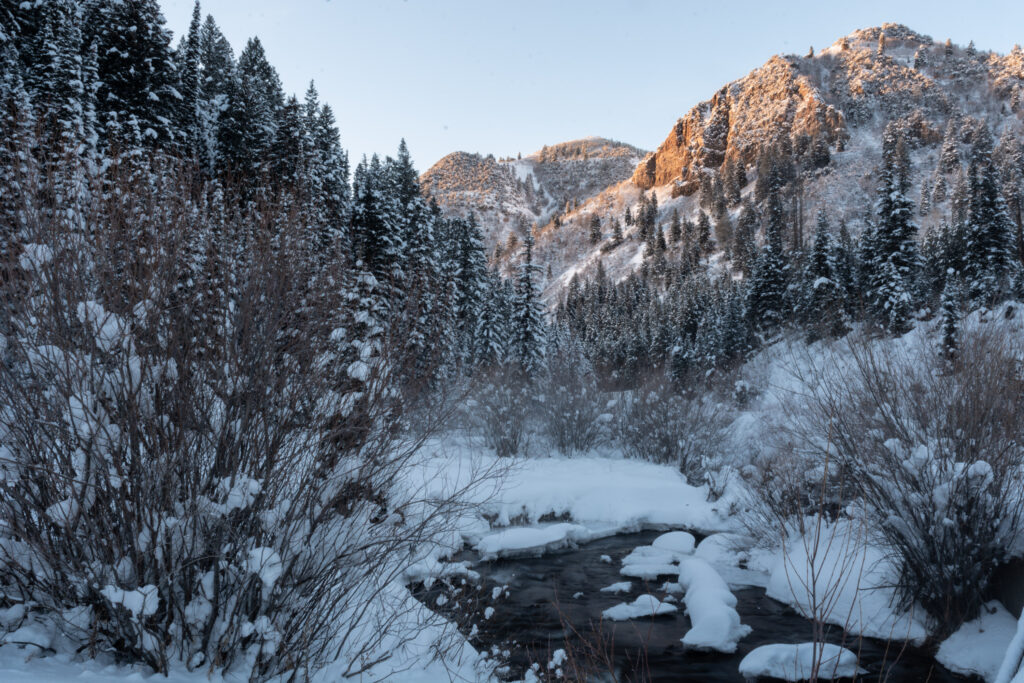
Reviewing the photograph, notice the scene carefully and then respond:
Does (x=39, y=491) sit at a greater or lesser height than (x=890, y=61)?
lesser

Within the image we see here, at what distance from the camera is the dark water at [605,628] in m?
8.90

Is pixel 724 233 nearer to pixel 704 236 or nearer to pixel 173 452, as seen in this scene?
pixel 704 236

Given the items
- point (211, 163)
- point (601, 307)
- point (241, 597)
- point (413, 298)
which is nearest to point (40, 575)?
point (241, 597)

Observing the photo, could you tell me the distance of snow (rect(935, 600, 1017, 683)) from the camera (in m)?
8.42

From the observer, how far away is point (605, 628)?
431 inches

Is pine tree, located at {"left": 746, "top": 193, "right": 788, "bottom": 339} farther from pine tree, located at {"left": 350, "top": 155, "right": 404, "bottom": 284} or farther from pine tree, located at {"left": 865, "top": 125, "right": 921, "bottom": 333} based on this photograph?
pine tree, located at {"left": 350, "top": 155, "right": 404, "bottom": 284}

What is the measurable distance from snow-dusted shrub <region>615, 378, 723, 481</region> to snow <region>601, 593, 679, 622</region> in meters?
13.0

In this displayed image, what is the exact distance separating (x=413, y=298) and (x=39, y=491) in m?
3.89

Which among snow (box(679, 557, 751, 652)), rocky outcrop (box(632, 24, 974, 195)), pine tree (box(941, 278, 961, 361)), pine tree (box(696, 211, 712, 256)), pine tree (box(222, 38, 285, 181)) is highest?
rocky outcrop (box(632, 24, 974, 195))

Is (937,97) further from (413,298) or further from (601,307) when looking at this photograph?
(413,298)

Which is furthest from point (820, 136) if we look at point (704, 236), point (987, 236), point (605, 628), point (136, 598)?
point (136, 598)

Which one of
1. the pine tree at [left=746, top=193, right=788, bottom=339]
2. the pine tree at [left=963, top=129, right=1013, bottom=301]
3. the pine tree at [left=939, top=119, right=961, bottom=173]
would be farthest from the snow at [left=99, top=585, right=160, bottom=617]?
the pine tree at [left=939, top=119, right=961, bottom=173]

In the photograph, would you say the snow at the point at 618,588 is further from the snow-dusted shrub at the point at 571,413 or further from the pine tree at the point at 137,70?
the pine tree at the point at 137,70

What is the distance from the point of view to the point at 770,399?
3048 cm
